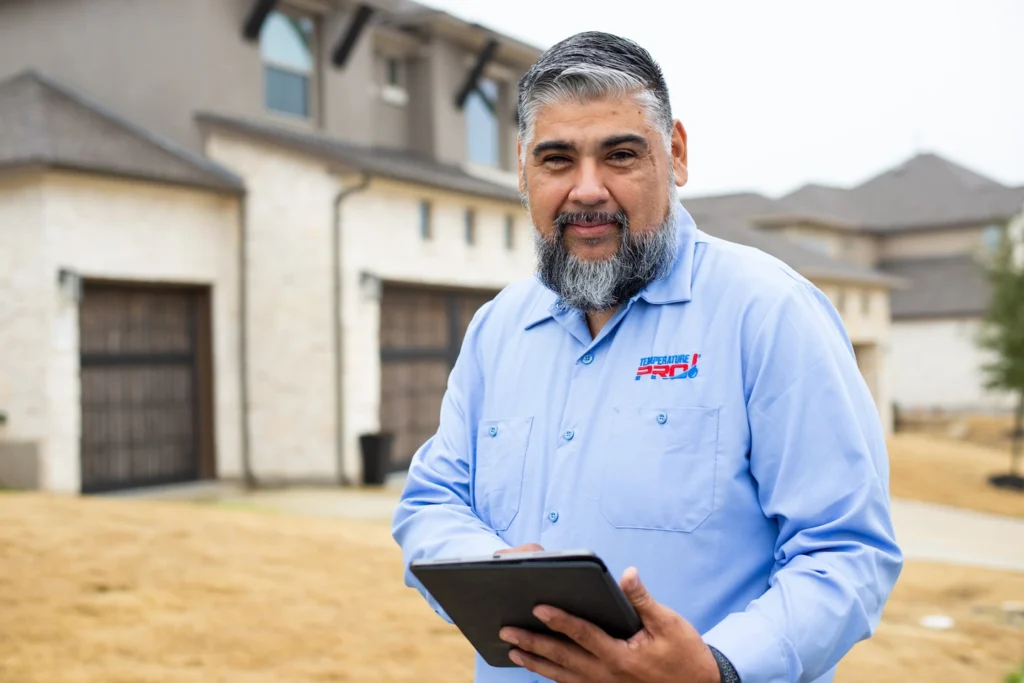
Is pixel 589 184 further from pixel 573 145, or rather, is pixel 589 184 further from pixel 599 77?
pixel 599 77

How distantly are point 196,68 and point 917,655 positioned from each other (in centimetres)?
1220

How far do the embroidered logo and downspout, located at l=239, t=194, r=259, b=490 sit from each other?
13178 millimetres

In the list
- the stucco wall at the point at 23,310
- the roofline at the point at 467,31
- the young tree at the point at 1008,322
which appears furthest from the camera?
A: the young tree at the point at 1008,322

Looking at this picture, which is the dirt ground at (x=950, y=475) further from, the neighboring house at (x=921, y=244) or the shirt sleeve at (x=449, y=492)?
the shirt sleeve at (x=449, y=492)

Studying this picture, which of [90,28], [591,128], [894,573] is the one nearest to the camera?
[894,573]

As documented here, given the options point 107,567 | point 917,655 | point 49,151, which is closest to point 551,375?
point 917,655

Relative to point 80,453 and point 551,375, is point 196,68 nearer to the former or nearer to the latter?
point 80,453

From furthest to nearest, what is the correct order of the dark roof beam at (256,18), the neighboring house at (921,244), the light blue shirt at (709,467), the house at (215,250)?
1. the neighboring house at (921,244)
2. the dark roof beam at (256,18)
3. the house at (215,250)
4. the light blue shirt at (709,467)

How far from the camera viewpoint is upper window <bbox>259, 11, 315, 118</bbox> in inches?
634

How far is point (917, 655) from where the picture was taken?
673 cm

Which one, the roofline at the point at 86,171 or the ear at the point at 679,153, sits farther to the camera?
the roofline at the point at 86,171

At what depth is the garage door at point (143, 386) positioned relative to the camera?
42.7ft

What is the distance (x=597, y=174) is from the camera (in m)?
2.28

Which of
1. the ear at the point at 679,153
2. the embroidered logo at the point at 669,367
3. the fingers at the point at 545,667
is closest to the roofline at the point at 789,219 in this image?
Result: the ear at the point at 679,153
